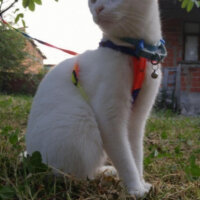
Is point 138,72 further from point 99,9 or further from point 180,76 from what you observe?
point 180,76

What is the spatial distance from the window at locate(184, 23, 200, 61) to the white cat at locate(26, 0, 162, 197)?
6.65 metres

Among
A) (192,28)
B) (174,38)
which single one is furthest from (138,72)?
(192,28)

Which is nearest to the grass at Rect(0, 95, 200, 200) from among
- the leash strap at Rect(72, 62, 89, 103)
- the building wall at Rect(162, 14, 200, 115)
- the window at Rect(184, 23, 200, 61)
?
the leash strap at Rect(72, 62, 89, 103)

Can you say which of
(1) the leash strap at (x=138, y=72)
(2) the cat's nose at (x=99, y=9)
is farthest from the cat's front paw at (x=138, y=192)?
(2) the cat's nose at (x=99, y=9)

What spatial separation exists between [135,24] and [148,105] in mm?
490

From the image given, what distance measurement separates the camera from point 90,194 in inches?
51.0

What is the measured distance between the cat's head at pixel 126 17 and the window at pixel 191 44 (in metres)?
6.69

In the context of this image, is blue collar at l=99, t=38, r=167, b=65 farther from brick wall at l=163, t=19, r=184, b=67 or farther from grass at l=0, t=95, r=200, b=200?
brick wall at l=163, t=19, r=184, b=67

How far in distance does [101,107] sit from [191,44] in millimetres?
7085

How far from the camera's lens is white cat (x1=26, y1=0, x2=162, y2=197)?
1.34 m

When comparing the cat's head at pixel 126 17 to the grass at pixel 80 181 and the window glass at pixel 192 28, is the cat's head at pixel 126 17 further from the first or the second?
the window glass at pixel 192 28

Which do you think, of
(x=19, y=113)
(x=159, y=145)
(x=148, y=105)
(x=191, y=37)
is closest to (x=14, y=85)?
(x=191, y=37)

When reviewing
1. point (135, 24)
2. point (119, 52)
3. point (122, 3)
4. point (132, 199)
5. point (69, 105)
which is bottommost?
point (132, 199)

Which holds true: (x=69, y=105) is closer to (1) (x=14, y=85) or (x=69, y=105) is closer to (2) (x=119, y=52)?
(2) (x=119, y=52)
